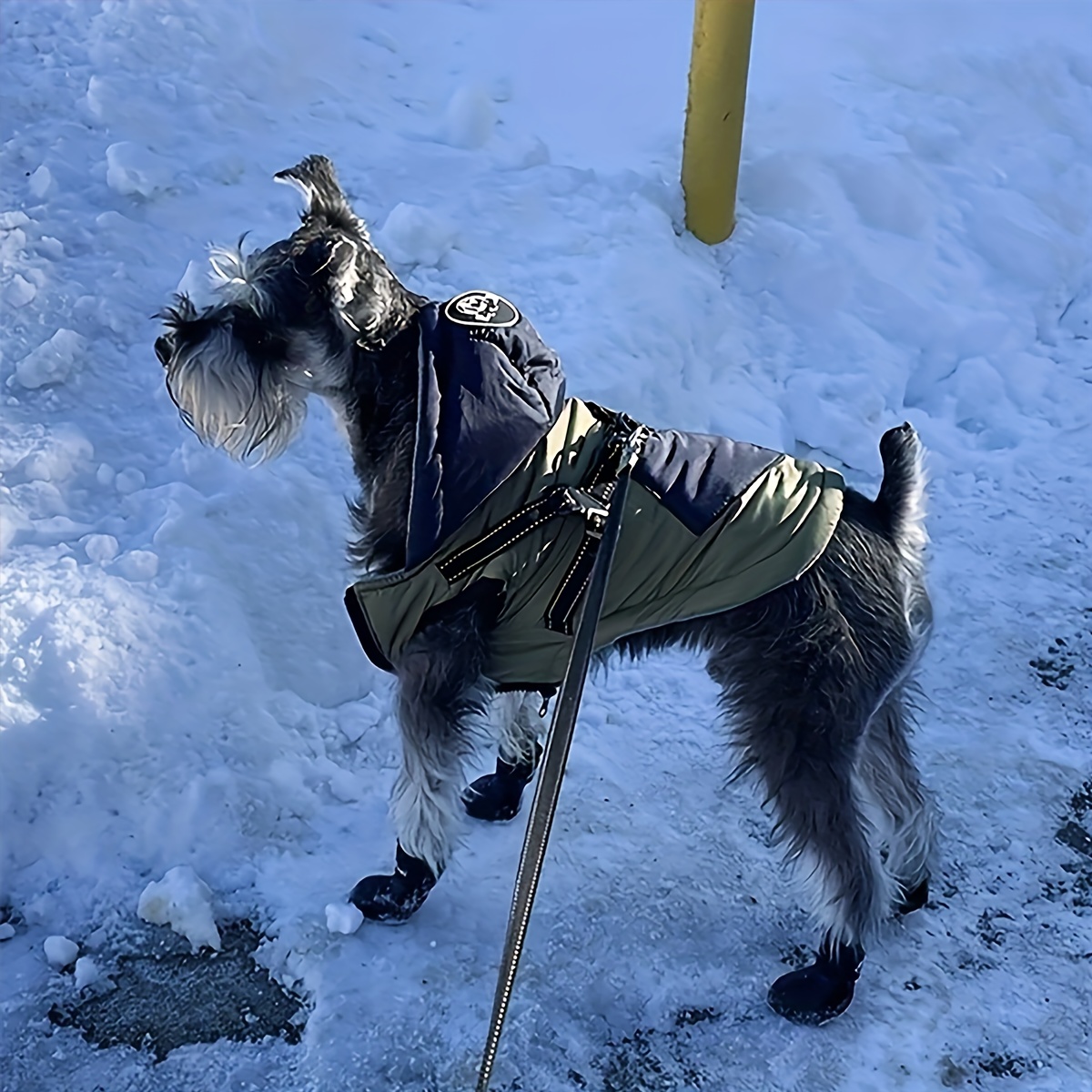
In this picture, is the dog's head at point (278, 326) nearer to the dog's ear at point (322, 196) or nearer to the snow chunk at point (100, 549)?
the dog's ear at point (322, 196)

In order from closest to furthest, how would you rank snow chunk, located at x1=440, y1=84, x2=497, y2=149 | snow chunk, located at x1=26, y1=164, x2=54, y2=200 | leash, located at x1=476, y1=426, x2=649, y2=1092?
leash, located at x1=476, y1=426, x2=649, y2=1092 < snow chunk, located at x1=26, y1=164, x2=54, y2=200 < snow chunk, located at x1=440, y1=84, x2=497, y2=149

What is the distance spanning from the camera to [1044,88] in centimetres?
744

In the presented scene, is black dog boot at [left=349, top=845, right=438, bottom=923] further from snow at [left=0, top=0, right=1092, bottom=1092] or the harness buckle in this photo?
the harness buckle

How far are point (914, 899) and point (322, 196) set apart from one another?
277cm

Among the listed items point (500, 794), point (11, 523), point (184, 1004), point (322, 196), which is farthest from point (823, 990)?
point (11, 523)

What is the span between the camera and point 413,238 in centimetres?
578

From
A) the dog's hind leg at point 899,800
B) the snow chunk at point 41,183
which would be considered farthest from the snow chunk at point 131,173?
the dog's hind leg at point 899,800

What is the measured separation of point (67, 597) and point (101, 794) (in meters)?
0.70

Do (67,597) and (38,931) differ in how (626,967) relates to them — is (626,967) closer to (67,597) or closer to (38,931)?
(38,931)

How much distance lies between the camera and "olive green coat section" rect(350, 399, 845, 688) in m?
3.17

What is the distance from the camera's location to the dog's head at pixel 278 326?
3377mm

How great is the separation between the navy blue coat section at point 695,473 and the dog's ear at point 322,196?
1.13 meters

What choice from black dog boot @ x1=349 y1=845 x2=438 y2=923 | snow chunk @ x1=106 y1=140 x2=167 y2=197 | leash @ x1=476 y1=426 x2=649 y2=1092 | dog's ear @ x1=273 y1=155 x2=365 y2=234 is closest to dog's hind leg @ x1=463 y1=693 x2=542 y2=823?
black dog boot @ x1=349 y1=845 x2=438 y2=923

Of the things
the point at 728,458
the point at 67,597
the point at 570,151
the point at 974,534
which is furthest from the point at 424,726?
the point at 570,151
